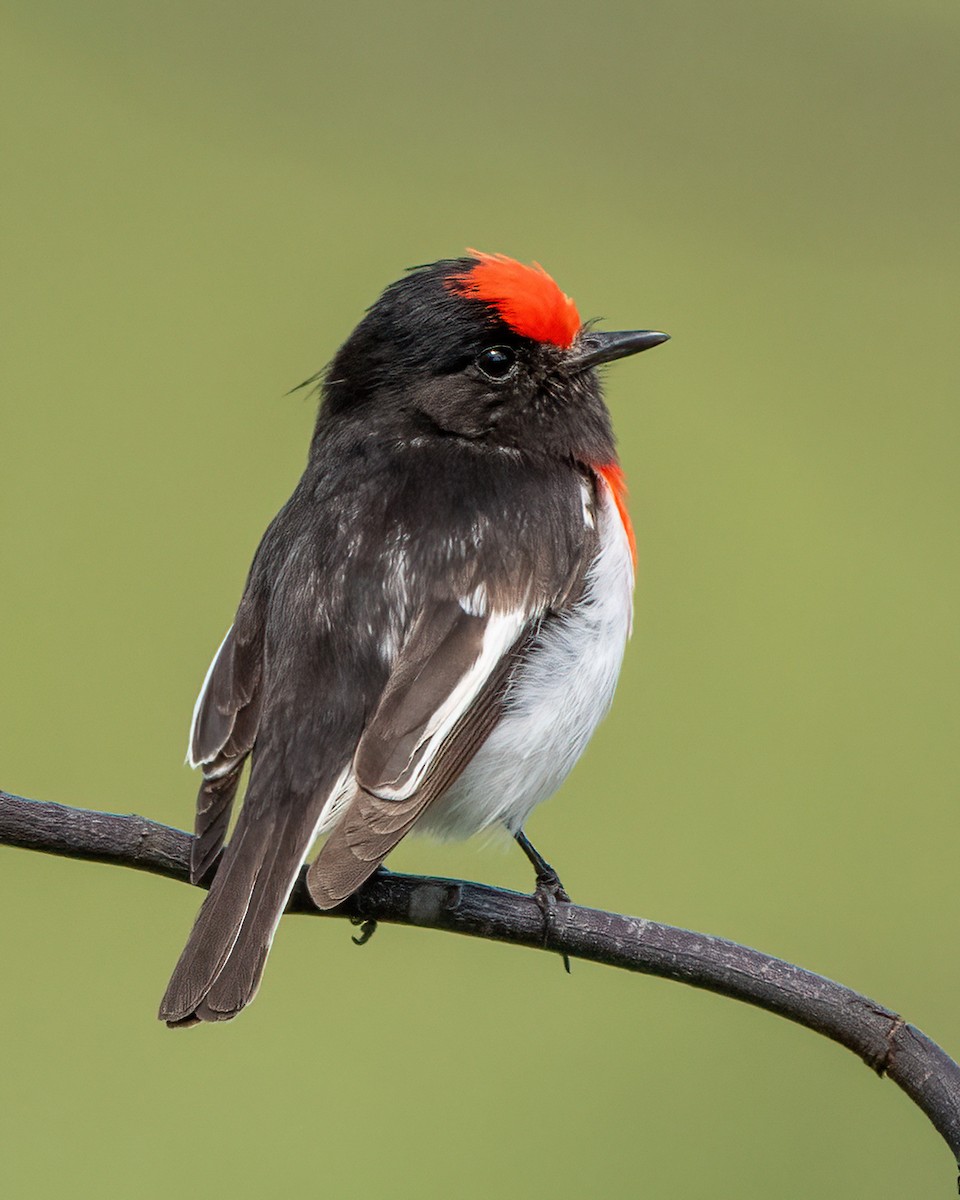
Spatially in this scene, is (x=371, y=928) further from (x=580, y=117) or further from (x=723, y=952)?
(x=580, y=117)

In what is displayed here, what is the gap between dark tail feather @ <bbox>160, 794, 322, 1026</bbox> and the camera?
7.68 feet

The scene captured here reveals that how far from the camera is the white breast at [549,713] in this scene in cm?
289

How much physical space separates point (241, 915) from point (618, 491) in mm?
1341

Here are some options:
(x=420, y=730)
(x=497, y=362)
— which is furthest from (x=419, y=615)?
(x=497, y=362)

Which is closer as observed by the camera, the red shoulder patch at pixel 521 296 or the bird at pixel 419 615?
the bird at pixel 419 615

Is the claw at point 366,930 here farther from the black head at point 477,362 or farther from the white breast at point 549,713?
the black head at point 477,362

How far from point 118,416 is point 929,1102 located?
4287 mm

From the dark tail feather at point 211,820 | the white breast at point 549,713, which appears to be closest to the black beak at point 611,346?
the white breast at point 549,713

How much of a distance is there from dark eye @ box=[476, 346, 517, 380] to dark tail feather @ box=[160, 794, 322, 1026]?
1086 mm

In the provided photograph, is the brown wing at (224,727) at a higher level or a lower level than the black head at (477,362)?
lower

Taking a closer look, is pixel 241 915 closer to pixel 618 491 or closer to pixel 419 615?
pixel 419 615

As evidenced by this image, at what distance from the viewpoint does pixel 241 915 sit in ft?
8.03

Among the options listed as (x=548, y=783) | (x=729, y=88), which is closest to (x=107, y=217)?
(x=729, y=88)

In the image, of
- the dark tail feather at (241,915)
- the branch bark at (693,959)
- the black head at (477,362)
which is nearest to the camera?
the branch bark at (693,959)
